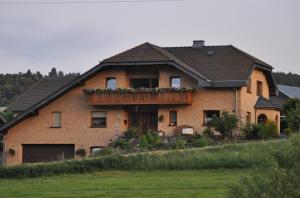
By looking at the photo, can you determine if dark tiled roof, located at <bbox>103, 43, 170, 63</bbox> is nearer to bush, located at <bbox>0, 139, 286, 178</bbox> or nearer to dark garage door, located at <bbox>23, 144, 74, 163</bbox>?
dark garage door, located at <bbox>23, 144, 74, 163</bbox>

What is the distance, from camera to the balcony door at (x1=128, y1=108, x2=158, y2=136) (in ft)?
151

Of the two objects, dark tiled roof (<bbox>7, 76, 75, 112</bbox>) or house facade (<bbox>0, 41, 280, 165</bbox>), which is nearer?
house facade (<bbox>0, 41, 280, 165</bbox>)

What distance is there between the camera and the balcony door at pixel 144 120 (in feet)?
151

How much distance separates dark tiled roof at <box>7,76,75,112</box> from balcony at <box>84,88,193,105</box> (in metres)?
10.9

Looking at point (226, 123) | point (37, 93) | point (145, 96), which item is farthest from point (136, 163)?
point (37, 93)

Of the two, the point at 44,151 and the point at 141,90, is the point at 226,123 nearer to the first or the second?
the point at 141,90

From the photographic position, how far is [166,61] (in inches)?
1726

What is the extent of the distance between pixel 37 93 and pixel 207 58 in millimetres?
15990

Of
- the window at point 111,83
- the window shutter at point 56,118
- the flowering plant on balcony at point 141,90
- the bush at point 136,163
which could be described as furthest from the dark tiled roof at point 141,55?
the bush at point 136,163

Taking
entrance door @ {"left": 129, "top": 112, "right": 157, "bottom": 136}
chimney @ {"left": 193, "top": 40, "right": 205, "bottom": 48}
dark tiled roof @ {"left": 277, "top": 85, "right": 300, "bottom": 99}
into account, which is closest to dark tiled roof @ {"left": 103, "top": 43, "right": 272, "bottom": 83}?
chimney @ {"left": 193, "top": 40, "right": 205, "bottom": 48}

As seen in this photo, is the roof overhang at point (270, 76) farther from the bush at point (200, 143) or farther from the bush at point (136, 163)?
the bush at point (136, 163)

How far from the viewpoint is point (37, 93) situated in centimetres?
5766

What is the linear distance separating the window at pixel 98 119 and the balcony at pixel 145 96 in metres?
1.55

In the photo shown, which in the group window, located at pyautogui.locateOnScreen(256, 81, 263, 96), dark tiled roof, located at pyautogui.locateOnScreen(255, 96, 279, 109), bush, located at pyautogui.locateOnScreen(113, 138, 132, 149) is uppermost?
window, located at pyautogui.locateOnScreen(256, 81, 263, 96)
